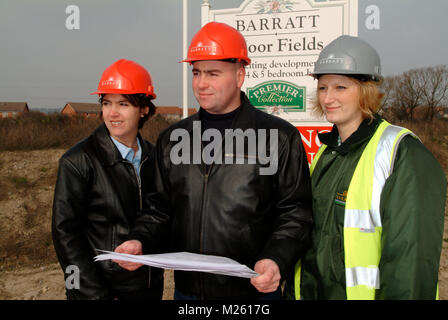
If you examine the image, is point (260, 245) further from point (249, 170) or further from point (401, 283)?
point (401, 283)

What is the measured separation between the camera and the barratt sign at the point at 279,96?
5375 mm

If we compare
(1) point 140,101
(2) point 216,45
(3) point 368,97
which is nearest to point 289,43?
(1) point 140,101

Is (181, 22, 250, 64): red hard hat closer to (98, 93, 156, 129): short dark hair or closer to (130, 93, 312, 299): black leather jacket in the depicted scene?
(130, 93, 312, 299): black leather jacket

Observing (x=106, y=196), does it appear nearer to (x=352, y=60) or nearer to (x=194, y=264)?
(x=194, y=264)

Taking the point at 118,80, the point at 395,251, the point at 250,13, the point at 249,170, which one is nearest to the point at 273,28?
the point at 250,13

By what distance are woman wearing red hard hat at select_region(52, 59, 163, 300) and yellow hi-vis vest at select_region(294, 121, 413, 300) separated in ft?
4.80

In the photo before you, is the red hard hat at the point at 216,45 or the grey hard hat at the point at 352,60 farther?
the red hard hat at the point at 216,45

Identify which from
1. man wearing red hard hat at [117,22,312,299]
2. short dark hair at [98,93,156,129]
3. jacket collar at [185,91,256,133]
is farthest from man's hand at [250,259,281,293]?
short dark hair at [98,93,156,129]

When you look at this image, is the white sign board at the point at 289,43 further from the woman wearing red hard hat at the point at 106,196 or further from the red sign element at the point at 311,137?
the woman wearing red hard hat at the point at 106,196

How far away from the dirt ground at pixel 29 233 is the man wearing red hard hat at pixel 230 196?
4.44 metres

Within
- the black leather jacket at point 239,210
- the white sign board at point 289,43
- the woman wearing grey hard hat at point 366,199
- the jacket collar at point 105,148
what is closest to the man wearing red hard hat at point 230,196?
the black leather jacket at point 239,210

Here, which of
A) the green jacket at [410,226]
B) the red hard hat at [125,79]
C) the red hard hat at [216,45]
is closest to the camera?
the green jacket at [410,226]

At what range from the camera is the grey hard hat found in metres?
2.18
